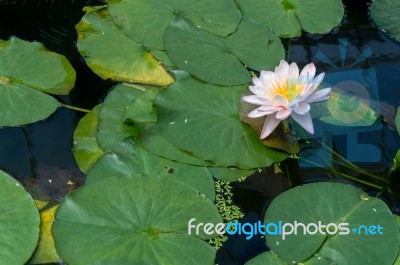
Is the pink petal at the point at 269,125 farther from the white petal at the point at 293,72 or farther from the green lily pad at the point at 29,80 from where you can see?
the green lily pad at the point at 29,80

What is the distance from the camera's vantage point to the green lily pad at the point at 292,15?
2381mm

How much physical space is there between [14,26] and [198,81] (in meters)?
0.84

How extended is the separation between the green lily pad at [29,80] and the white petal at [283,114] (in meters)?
0.77

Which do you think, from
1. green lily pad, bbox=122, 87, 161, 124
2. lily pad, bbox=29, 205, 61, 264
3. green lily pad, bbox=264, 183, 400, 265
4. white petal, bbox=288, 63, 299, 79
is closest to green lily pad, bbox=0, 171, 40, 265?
lily pad, bbox=29, 205, 61, 264

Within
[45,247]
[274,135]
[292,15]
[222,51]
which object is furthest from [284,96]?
[45,247]

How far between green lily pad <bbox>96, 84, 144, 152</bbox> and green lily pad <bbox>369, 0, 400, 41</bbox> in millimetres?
1066

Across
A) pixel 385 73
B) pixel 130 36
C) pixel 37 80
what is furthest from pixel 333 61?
pixel 37 80

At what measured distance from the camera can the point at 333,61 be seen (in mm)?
2367

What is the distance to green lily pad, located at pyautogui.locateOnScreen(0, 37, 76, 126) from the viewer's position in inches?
79.9

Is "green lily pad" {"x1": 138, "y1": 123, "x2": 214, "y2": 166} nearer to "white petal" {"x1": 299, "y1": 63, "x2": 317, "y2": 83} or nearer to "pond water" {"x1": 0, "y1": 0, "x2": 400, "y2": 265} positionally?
"pond water" {"x1": 0, "y1": 0, "x2": 400, "y2": 265}

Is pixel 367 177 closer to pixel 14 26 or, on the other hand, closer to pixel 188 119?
pixel 188 119

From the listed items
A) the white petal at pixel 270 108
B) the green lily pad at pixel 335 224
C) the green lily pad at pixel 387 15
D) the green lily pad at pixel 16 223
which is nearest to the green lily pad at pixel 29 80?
the green lily pad at pixel 16 223

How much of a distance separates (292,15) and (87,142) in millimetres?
993

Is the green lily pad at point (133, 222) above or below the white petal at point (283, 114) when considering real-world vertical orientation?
below
